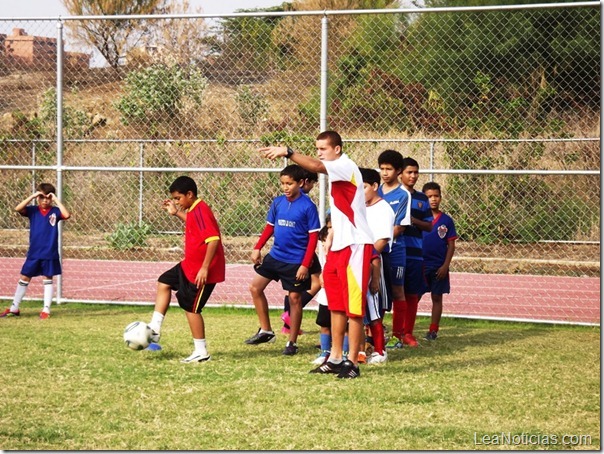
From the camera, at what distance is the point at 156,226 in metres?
19.8

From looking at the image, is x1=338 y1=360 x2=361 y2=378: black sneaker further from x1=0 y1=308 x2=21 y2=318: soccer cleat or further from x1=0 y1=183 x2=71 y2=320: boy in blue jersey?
x1=0 y1=308 x2=21 y2=318: soccer cleat

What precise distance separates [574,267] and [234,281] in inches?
235

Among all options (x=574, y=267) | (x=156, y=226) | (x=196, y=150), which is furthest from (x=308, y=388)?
(x=196, y=150)

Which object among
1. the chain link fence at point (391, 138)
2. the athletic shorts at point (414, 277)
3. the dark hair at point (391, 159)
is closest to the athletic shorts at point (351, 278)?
the dark hair at point (391, 159)

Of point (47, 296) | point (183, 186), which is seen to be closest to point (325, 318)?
point (183, 186)

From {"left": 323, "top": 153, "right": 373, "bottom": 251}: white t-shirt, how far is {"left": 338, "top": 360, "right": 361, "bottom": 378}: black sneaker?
2.91 ft

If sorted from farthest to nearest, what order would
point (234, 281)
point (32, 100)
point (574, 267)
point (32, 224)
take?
point (32, 100), point (574, 267), point (234, 281), point (32, 224)

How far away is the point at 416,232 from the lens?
9398 millimetres

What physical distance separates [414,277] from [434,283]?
1.87 feet

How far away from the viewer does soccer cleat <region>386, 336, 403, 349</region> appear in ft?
30.4

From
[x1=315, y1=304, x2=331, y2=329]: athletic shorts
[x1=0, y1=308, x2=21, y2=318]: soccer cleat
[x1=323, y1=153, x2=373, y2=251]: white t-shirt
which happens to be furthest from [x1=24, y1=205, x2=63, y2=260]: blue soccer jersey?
[x1=323, y1=153, x2=373, y2=251]: white t-shirt

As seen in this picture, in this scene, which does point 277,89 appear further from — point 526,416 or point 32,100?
point 526,416

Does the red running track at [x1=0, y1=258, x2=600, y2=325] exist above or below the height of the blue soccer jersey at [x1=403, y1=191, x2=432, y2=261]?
below

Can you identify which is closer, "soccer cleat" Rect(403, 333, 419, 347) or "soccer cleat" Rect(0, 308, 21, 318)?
"soccer cleat" Rect(403, 333, 419, 347)
